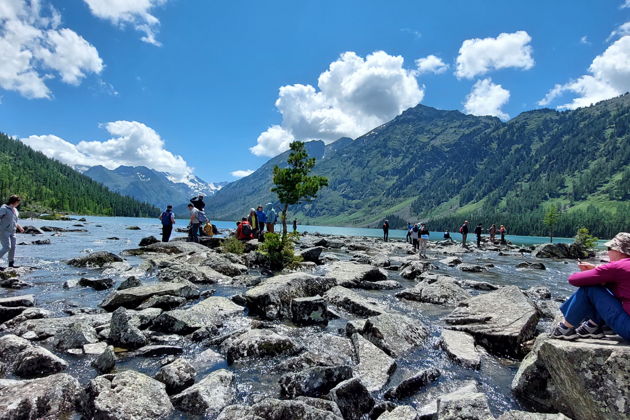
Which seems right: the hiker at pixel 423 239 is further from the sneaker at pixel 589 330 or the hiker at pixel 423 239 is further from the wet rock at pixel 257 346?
the sneaker at pixel 589 330

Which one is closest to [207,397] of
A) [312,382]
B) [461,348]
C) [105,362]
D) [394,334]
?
[312,382]

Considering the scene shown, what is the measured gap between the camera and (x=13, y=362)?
740cm

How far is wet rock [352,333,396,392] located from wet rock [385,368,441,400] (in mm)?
404

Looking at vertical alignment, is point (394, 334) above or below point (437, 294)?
above

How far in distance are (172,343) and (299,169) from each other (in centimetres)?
1578

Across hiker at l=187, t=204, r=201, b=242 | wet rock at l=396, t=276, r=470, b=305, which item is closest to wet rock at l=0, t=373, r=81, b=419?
wet rock at l=396, t=276, r=470, b=305

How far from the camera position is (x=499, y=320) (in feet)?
35.9

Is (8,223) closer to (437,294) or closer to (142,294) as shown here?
(142,294)

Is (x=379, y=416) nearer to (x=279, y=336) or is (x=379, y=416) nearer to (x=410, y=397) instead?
(x=410, y=397)

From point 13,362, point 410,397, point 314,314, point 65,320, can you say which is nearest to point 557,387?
point 410,397

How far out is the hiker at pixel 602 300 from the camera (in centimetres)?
624

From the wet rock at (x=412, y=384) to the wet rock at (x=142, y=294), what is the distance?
10.2m

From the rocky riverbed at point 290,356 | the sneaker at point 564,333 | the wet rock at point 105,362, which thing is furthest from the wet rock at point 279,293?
the sneaker at point 564,333

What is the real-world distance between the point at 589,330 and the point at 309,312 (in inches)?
313
